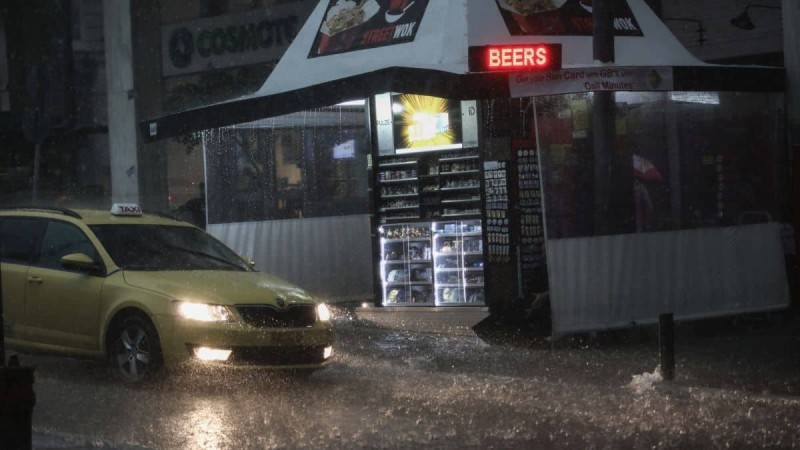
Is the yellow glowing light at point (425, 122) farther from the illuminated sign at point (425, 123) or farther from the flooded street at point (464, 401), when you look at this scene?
the flooded street at point (464, 401)

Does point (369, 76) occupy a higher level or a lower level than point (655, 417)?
higher

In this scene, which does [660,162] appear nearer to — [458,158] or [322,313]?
[458,158]

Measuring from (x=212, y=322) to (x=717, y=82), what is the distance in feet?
20.8

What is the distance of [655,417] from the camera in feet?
27.7

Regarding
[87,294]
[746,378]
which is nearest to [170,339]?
[87,294]

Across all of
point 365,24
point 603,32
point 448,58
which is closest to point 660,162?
point 603,32

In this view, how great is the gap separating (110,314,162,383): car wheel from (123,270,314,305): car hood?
344 mm

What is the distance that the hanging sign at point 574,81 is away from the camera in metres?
11.4

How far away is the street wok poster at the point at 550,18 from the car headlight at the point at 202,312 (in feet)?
17.3

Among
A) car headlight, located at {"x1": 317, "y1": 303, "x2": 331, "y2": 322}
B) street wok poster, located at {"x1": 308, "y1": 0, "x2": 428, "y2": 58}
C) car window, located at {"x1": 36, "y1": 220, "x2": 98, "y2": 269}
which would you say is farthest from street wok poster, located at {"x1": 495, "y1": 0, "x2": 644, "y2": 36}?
car window, located at {"x1": 36, "y1": 220, "x2": 98, "y2": 269}

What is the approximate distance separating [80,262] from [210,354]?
157 centimetres

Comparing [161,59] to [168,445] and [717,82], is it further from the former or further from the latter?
[168,445]

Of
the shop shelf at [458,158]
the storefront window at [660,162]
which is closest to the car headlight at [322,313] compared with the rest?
the storefront window at [660,162]

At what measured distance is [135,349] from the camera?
9.75 meters
